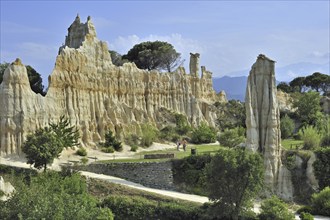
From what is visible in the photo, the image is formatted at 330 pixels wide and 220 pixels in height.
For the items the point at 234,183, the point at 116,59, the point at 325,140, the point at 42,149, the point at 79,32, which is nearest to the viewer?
the point at 234,183

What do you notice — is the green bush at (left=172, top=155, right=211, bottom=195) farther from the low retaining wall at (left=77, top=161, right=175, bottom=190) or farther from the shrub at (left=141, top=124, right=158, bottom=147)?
the shrub at (left=141, top=124, right=158, bottom=147)

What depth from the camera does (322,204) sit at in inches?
1319

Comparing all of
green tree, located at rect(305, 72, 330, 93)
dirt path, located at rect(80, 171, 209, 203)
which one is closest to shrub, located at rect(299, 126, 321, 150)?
dirt path, located at rect(80, 171, 209, 203)

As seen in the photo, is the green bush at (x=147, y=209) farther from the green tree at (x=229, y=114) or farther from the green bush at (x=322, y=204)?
the green tree at (x=229, y=114)

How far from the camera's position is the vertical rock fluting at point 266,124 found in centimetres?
3997

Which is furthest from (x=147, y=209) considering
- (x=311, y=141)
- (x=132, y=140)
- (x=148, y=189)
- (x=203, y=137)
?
(x=203, y=137)

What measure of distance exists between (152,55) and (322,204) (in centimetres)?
5449

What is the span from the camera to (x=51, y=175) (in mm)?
36469

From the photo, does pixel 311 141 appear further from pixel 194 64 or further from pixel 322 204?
pixel 194 64

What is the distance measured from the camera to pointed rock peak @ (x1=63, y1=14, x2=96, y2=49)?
56306 mm

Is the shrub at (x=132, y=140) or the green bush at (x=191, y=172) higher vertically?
the shrub at (x=132, y=140)

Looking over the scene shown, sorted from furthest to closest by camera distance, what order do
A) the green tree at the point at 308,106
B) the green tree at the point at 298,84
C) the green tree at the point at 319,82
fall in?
the green tree at the point at 298,84 → the green tree at the point at 319,82 → the green tree at the point at 308,106

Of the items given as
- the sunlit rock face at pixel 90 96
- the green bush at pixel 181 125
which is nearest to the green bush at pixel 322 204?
the sunlit rock face at pixel 90 96

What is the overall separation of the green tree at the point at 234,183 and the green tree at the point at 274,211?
97 centimetres
